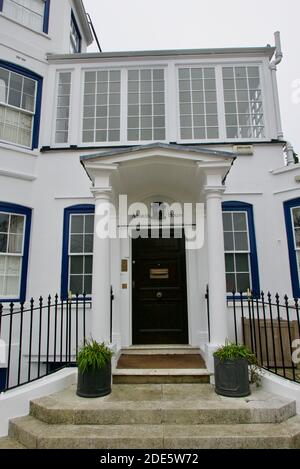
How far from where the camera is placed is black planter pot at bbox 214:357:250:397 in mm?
3980

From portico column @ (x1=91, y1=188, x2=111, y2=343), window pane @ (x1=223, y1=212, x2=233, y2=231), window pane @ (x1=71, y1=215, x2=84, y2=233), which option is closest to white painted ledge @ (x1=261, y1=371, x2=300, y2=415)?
portico column @ (x1=91, y1=188, x2=111, y2=343)

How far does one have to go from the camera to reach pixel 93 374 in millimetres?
4031

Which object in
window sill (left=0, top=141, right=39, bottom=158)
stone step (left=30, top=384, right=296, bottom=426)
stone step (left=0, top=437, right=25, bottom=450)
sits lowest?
stone step (left=0, top=437, right=25, bottom=450)

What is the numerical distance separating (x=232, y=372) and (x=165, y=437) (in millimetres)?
1287

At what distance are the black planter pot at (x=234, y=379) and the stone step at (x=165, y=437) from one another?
0.52 metres

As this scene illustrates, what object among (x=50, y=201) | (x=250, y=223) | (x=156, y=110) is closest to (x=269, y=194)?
(x=250, y=223)

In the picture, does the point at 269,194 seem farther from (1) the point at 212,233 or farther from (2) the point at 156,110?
(2) the point at 156,110

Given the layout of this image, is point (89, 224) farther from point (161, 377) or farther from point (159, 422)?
point (159, 422)

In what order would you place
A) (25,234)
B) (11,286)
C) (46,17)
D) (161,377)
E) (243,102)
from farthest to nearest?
1. (46,17)
2. (243,102)
3. (25,234)
4. (11,286)
5. (161,377)

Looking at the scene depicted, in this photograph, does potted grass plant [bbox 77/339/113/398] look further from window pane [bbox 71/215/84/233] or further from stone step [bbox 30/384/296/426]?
window pane [bbox 71/215/84/233]

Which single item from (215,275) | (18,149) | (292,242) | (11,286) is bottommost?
(11,286)

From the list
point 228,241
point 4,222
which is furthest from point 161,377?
point 4,222

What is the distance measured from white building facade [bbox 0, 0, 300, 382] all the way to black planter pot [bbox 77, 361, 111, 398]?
1.70 m

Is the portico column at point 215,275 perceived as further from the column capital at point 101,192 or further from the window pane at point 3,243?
the window pane at point 3,243
